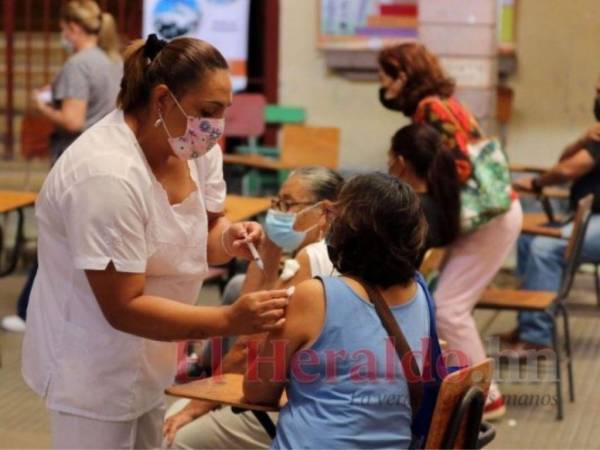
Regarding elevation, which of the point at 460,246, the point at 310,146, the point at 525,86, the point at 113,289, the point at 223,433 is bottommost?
the point at 223,433

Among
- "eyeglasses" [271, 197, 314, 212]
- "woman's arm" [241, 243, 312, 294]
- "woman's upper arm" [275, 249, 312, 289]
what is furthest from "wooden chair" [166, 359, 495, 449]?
"eyeglasses" [271, 197, 314, 212]

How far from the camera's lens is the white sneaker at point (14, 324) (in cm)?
693

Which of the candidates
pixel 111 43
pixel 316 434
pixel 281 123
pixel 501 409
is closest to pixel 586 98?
pixel 281 123

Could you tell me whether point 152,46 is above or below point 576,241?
above

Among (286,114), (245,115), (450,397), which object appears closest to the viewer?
(450,397)

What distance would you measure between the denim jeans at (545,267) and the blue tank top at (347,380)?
3.49 metres

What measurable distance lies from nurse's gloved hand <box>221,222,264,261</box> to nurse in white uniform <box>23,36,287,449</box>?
0.18 meters

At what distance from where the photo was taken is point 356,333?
3023 mm

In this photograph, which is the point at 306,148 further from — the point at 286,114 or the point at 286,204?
the point at 286,204

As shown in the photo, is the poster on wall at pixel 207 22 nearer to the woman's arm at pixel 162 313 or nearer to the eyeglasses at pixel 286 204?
the eyeglasses at pixel 286 204

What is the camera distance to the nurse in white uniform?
280 centimetres

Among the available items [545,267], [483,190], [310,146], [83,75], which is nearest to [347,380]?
Answer: [483,190]

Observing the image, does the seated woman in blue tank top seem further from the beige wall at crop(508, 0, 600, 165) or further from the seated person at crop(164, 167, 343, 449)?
the beige wall at crop(508, 0, 600, 165)

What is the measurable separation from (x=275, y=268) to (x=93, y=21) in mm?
3228
